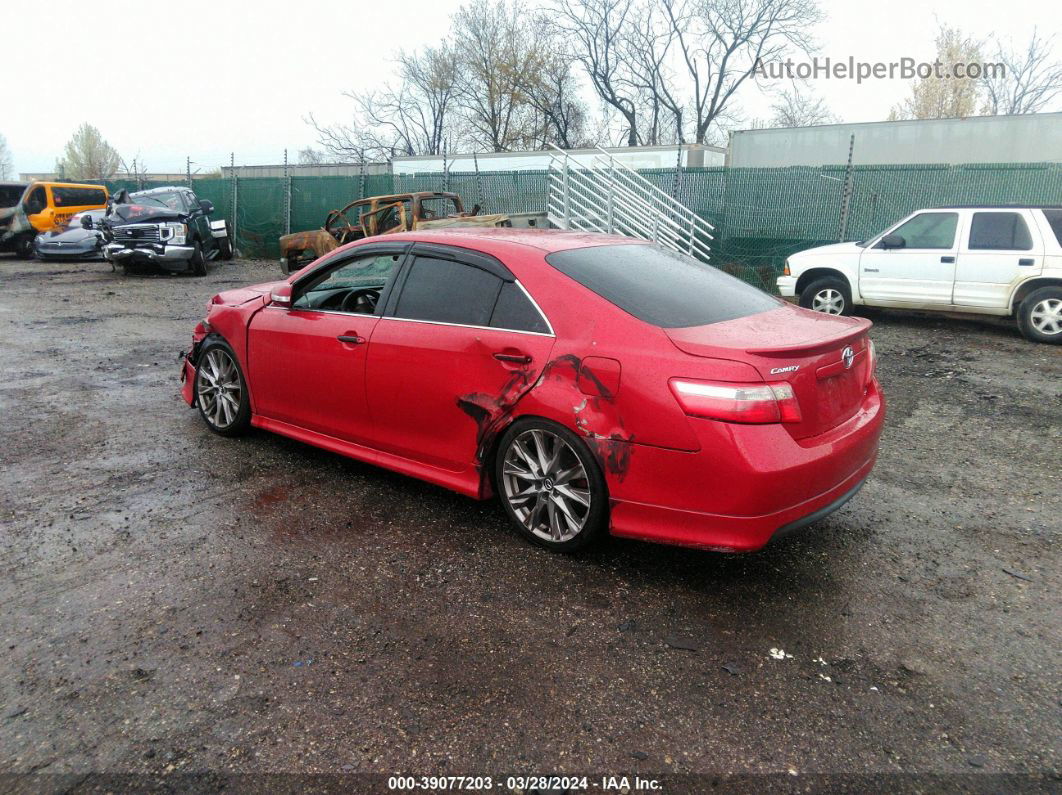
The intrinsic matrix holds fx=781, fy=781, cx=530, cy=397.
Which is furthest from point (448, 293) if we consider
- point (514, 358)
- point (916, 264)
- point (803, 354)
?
point (916, 264)

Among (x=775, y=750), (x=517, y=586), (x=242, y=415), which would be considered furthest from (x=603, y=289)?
(x=242, y=415)

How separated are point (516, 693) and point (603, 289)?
1854 mm

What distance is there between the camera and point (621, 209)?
1595 centimetres

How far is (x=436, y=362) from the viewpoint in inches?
157

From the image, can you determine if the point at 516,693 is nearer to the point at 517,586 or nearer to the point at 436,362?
the point at 517,586

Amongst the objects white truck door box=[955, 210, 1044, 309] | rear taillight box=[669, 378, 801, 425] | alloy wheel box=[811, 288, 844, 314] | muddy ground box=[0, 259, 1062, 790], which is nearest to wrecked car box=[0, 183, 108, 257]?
muddy ground box=[0, 259, 1062, 790]

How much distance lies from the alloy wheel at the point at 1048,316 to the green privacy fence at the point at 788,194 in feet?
15.3

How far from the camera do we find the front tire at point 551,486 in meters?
3.49

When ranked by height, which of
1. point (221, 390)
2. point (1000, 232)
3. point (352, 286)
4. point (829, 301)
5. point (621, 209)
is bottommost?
point (221, 390)

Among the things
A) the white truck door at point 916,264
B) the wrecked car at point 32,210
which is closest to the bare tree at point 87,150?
the wrecked car at point 32,210

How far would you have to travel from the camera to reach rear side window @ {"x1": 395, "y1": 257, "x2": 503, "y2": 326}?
394 cm

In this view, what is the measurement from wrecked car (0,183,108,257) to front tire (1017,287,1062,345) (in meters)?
21.5

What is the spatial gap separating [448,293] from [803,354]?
1.82 metres

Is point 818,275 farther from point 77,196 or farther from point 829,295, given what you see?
point 77,196
